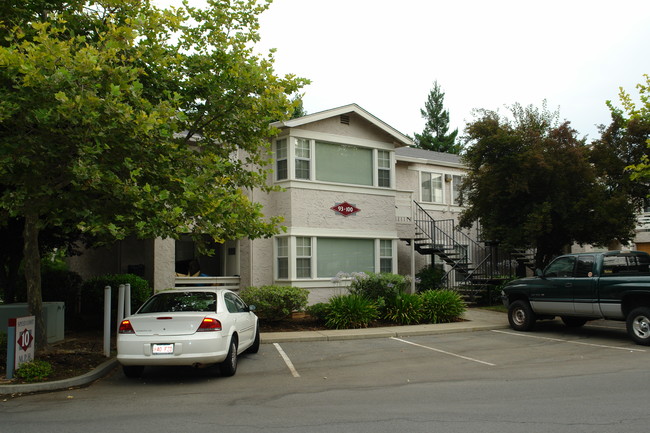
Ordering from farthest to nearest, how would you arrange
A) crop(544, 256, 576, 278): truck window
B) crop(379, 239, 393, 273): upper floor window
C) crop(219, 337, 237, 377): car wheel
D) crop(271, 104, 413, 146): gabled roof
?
crop(379, 239, 393, 273): upper floor window → crop(271, 104, 413, 146): gabled roof → crop(544, 256, 576, 278): truck window → crop(219, 337, 237, 377): car wheel

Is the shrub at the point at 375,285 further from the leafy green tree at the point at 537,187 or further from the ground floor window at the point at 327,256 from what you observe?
the leafy green tree at the point at 537,187

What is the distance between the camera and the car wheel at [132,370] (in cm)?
907

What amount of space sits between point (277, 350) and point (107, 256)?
10.2 m

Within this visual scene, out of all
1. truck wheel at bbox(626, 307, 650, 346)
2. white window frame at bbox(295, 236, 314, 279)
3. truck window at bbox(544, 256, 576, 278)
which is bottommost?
truck wheel at bbox(626, 307, 650, 346)

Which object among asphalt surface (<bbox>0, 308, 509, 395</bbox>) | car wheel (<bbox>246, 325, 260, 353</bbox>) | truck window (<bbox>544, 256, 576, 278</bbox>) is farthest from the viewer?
truck window (<bbox>544, 256, 576, 278</bbox>)

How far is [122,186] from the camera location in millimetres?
8273

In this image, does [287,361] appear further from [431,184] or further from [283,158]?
[431,184]

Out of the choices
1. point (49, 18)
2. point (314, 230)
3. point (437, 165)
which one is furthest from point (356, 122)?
point (49, 18)

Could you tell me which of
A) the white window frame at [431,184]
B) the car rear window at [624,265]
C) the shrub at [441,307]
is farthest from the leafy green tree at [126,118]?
the white window frame at [431,184]

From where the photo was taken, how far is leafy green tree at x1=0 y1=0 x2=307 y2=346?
773 cm

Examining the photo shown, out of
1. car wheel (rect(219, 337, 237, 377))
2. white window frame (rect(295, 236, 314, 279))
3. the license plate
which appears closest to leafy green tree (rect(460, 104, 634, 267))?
white window frame (rect(295, 236, 314, 279))

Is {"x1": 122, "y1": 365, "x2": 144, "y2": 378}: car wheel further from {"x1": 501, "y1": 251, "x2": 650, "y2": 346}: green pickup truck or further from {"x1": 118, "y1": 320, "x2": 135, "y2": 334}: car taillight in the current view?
{"x1": 501, "y1": 251, "x2": 650, "y2": 346}: green pickup truck

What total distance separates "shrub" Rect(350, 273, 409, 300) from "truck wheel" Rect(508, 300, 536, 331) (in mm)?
3140

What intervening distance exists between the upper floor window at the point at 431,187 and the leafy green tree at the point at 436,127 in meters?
34.7
